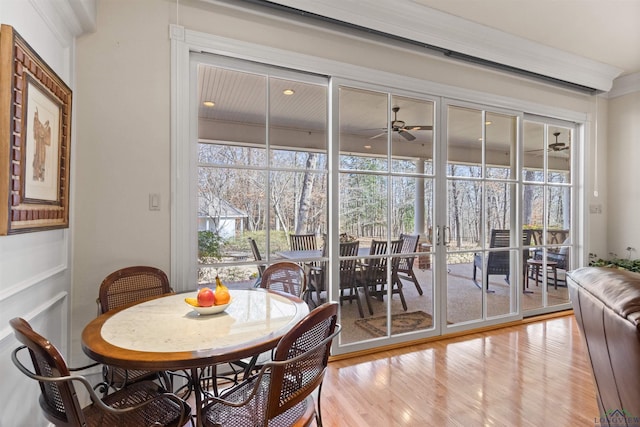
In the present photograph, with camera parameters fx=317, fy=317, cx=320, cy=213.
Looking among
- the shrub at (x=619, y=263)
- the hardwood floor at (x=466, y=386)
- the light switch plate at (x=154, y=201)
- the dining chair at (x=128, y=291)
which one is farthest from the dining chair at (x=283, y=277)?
the shrub at (x=619, y=263)

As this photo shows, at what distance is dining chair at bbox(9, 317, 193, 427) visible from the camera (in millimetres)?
948

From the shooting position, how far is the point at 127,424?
1.21m

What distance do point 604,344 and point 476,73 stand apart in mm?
2953

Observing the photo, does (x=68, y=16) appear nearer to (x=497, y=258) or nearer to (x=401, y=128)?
(x=401, y=128)

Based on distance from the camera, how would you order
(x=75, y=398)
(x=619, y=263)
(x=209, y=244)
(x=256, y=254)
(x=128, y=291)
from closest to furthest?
(x=75, y=398) < (x=128, y=291) < (x=209, y=244) < (x=256, y=254) < (x=619, y=263)

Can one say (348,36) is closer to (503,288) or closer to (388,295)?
(388,295)

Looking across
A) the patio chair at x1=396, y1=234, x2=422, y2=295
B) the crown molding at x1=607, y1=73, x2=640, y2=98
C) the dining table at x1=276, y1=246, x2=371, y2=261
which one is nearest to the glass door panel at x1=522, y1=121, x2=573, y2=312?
the crown molding at x1=607, y1=73, x2=640, y2=98

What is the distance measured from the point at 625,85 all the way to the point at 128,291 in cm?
591

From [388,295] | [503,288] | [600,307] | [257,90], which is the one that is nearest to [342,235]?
[388,295]

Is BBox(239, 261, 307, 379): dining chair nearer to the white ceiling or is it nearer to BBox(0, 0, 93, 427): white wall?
BBox(0, 0, 93, 427): white wall

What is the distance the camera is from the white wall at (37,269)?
128cm

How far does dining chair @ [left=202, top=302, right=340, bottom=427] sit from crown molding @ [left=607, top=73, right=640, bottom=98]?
519 cm

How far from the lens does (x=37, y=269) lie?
1559mm

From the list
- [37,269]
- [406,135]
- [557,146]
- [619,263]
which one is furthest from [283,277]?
[619,263]
